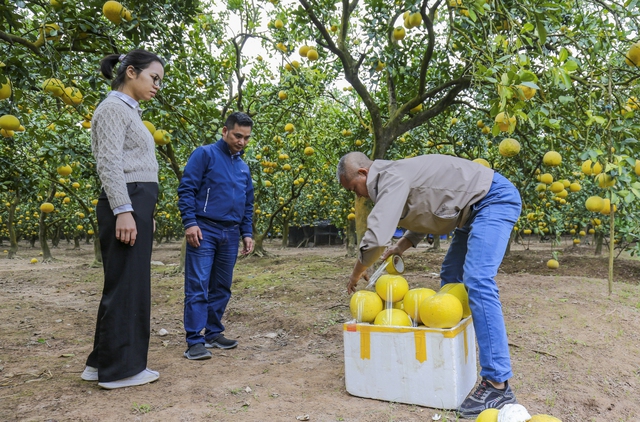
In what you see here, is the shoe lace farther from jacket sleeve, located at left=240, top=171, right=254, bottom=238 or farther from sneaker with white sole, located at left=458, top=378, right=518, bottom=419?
jacket sleeve, located at left=240, top=171, right=254, bottom=238

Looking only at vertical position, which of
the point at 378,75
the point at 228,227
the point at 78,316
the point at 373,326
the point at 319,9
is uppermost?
the point at 319,9

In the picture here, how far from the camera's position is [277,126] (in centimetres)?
830

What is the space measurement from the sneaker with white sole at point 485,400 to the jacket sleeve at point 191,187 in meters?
2.07

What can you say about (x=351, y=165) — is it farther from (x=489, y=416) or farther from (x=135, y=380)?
(x=135, y=380)

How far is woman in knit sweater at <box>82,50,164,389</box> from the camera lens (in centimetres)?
249

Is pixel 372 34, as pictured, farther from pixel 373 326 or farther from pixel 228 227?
pixel 373 326

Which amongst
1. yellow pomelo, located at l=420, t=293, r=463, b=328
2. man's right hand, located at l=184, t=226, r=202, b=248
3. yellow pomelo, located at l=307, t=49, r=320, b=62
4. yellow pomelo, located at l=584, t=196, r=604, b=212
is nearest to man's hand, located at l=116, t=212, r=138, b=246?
man's right hand, located at l=184, t=226, r=202, b=248

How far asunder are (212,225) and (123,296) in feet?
3.15

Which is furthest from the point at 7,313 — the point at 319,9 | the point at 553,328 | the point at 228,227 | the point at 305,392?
the point at 553,328

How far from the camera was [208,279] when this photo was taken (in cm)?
337

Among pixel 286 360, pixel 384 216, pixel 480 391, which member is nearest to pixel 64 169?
pixel 286 360

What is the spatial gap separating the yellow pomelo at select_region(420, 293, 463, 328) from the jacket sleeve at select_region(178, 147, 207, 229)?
174cm

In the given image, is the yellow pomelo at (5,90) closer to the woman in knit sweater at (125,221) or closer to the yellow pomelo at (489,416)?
the woman in knit sweater at (125,221)

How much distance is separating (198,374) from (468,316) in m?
1.69
